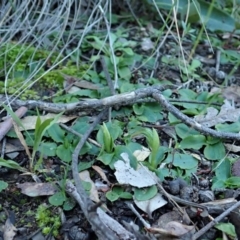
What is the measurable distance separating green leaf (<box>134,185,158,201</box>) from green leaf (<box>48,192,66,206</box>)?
17 cm

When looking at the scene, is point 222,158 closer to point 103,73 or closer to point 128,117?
point 128,117

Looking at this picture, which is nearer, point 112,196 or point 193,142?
point 112,196

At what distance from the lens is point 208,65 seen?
178 centimetres

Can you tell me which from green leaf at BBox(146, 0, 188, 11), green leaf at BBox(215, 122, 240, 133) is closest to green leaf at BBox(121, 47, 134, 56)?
green leaf at BBox(146, 0, 188, 11)

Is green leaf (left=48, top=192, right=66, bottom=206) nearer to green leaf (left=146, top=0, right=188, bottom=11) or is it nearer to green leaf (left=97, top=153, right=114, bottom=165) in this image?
green leaf (left=97, top=153, right=114, bottom=165)

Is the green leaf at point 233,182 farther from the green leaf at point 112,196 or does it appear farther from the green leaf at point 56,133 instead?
the green leaf at point 56,133

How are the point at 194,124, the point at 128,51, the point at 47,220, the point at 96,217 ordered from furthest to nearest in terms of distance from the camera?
1. the point at 128,51
2. the point at 194,124
3. the point at 47,220
4. the point at 96,217

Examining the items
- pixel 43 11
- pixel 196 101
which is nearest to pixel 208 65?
pixel 196 101

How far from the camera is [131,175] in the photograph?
1.22m

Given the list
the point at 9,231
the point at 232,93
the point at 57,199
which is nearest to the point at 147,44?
the point at 232,93

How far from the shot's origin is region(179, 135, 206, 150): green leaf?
52.8 inches

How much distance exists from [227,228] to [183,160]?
0.82 feet

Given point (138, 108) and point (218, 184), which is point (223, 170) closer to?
point (218, 184)

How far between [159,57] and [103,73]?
24 cm
